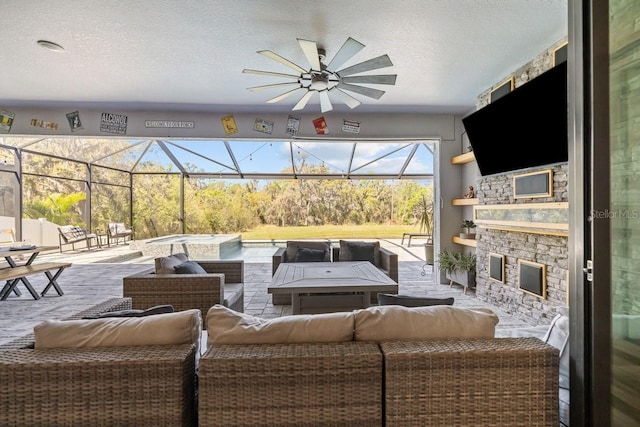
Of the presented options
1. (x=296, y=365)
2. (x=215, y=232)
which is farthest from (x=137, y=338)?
(x=215, y=232)

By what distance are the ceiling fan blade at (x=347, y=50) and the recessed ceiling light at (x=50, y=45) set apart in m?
2.81

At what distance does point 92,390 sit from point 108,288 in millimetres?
4859

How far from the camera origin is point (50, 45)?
3.31 metres

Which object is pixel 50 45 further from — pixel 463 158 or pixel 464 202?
pixel 464 202

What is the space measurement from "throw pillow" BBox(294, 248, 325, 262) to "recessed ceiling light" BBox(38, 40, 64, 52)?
3657mm

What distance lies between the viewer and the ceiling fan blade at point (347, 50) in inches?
101

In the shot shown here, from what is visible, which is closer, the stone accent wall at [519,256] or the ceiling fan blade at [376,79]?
the ceiling fan blade at [376,79]

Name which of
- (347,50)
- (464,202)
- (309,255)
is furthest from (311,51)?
(464,202)

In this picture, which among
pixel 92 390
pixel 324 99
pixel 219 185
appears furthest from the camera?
pixel 219 185

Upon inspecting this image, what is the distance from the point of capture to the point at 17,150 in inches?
288

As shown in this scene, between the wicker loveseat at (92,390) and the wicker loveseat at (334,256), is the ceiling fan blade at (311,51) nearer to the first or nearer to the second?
the wicker loveseat at (92,390)

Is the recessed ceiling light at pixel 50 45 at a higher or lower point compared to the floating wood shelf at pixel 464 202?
higher

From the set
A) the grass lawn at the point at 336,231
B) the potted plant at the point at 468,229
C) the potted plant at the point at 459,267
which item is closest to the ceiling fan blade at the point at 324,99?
the potted plant at the point at 468,229

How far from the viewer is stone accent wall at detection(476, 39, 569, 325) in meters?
3.41
